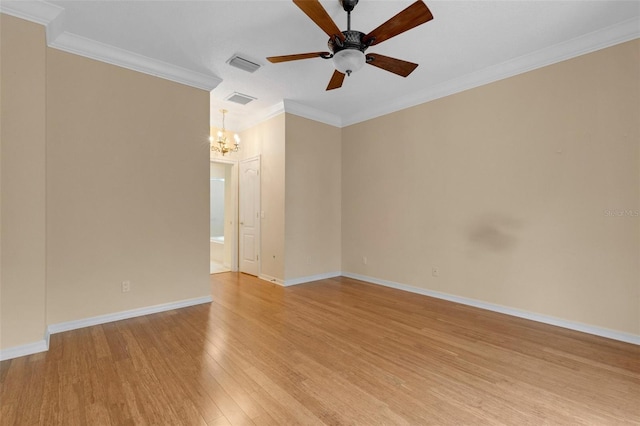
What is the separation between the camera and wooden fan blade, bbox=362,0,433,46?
6.60 feet

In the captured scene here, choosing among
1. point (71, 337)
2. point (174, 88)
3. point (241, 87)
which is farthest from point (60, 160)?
point (241, 87)

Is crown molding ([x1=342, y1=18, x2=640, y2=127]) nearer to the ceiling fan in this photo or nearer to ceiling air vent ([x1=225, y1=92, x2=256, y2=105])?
the ceiling fan

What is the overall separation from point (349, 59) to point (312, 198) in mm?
3259

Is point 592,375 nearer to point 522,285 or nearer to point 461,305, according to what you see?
point 522,285

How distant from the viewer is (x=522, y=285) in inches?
142

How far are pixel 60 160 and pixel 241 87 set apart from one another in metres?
2.39

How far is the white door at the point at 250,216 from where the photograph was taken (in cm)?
576

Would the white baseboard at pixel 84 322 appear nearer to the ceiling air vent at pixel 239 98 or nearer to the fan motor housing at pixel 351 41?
the ceiling air vent at pixel 239 98

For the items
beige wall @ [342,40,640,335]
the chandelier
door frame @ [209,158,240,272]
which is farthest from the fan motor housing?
door frame @ [209,158,240,272]

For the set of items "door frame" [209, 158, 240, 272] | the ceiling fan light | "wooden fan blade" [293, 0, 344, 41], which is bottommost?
"door frame" [209, 158, 240, 272]

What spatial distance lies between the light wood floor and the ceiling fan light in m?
2.49

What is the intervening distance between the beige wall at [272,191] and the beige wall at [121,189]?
135 centimetres

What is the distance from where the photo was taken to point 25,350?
2645 millimetres

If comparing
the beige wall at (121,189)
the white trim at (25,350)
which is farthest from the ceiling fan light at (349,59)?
the white trim at (25,350)
